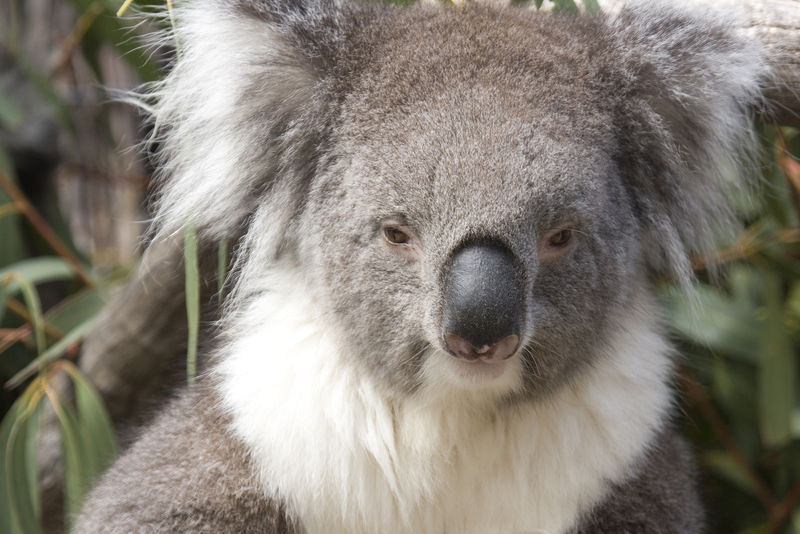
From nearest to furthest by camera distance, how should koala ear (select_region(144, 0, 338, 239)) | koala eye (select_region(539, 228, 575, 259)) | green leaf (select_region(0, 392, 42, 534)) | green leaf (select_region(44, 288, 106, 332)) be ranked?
koala eye (select_region(539, 228, 575, 259))
koala ear (select_region(144, 0, 338, 239))
green leaf (select_region(0, 392, 42, 534))
green leaf (select_region(44, 288, 106, 332))

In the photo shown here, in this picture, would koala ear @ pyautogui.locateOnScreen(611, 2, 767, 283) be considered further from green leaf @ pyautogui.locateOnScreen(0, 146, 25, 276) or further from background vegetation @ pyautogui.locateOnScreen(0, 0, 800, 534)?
green leaf @ pyautogui.locateOnScreen(0, 146, 25, 276)

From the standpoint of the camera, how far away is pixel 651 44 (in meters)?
1.89

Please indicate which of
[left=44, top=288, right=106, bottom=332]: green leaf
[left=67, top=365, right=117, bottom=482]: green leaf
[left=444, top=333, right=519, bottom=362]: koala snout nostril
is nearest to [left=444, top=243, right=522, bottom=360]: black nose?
[left=444, top=333, right=519, bottom=362]: koala snout nostril

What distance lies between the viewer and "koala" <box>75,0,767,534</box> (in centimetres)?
172

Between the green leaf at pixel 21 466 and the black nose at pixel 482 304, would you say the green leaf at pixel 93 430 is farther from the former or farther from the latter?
the black nose at pixel 482 304

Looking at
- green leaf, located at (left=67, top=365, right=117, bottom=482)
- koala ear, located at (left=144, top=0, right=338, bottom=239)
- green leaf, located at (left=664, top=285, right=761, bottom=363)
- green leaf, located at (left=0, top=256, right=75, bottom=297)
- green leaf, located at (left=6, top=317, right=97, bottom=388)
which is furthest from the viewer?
green leaf, located at (left=664, top=285, right=761, bottom=363)

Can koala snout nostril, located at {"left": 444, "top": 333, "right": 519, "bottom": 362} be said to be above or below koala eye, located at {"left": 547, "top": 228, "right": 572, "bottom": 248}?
below

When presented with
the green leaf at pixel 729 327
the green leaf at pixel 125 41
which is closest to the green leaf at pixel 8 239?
the green leaf at pixel 125 41

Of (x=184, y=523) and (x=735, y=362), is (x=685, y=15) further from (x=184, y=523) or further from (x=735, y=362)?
(x=735, y=362)

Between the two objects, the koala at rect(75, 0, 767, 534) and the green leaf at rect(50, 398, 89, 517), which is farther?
the green leaf at rect(50, 398, 89, 517)

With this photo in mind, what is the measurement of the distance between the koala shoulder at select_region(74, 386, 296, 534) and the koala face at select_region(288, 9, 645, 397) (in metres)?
0.40

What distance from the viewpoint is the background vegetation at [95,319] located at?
2629 millimetres

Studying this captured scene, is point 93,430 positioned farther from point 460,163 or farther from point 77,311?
point 460,163

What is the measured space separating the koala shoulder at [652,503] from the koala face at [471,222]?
1.21ft
